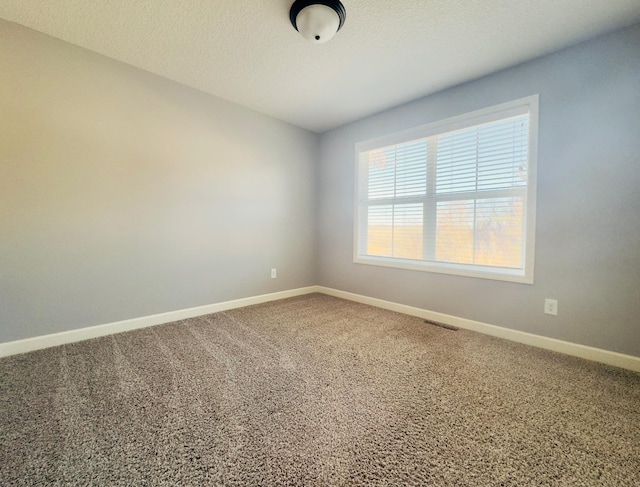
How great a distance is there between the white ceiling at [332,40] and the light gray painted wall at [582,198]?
0.19m

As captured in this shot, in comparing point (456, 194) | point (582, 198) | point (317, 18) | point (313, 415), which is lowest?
point (313, 415)

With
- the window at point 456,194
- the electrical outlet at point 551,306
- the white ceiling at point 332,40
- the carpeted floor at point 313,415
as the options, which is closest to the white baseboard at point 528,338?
the carpeted floor at point 313,415

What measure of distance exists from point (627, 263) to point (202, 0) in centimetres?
340

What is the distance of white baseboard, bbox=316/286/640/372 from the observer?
1789 mm

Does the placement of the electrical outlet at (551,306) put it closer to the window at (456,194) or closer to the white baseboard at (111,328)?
the window at (456,194)

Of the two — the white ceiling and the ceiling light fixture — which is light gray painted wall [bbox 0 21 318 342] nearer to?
the white ceiling

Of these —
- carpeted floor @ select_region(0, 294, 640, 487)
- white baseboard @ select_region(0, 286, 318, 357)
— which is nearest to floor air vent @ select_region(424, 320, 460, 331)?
carpeted floor @ select_region(0, 294, 640, 487)

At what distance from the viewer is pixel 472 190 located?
2484mm

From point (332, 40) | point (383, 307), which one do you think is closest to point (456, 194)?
point (383, 307)

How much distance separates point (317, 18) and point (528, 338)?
9.66 ft

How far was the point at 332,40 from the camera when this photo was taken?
194 centimetres

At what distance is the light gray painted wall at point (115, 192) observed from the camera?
6.17 feet

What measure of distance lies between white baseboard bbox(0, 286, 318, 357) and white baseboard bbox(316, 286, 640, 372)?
6.00 ft

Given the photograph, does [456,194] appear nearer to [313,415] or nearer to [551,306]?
[551,306]
